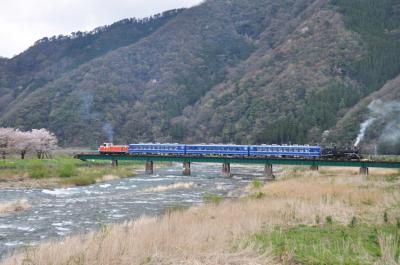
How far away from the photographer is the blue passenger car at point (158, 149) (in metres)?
84.1

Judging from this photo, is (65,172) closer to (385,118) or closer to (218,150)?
(218,150)

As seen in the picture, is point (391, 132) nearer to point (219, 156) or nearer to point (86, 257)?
point (219, 156)

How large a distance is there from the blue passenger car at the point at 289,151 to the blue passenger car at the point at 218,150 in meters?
2.47

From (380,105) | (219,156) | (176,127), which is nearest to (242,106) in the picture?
(176,127)

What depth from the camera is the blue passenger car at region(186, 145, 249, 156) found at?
78312 millimetres

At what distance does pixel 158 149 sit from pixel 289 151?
2418 centimetres

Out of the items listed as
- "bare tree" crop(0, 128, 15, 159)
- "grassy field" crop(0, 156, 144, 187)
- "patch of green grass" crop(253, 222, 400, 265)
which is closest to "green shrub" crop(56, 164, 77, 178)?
"grassy field" crop(0, 156, 144, 187)

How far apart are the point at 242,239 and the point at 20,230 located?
1349 cm

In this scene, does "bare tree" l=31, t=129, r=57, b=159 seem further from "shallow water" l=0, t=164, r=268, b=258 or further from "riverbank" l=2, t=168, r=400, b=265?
"riverbank" l=2, t=168, r=400, b=265

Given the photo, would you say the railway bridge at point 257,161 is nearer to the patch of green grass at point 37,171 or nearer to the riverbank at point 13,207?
the patch of green grass at point 37,171

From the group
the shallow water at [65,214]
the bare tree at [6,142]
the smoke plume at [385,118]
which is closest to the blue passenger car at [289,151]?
the smoke plume at [385,118]

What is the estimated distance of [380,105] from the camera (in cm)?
12862

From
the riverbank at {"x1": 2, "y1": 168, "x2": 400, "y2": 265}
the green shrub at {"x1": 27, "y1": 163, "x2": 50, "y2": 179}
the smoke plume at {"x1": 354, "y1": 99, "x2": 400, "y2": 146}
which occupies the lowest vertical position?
the green shrub at {"x1": 27, "y1": 163, "x2": 50, "y2": 179}

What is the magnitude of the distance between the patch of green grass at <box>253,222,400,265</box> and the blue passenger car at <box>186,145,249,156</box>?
59757 millimetres
